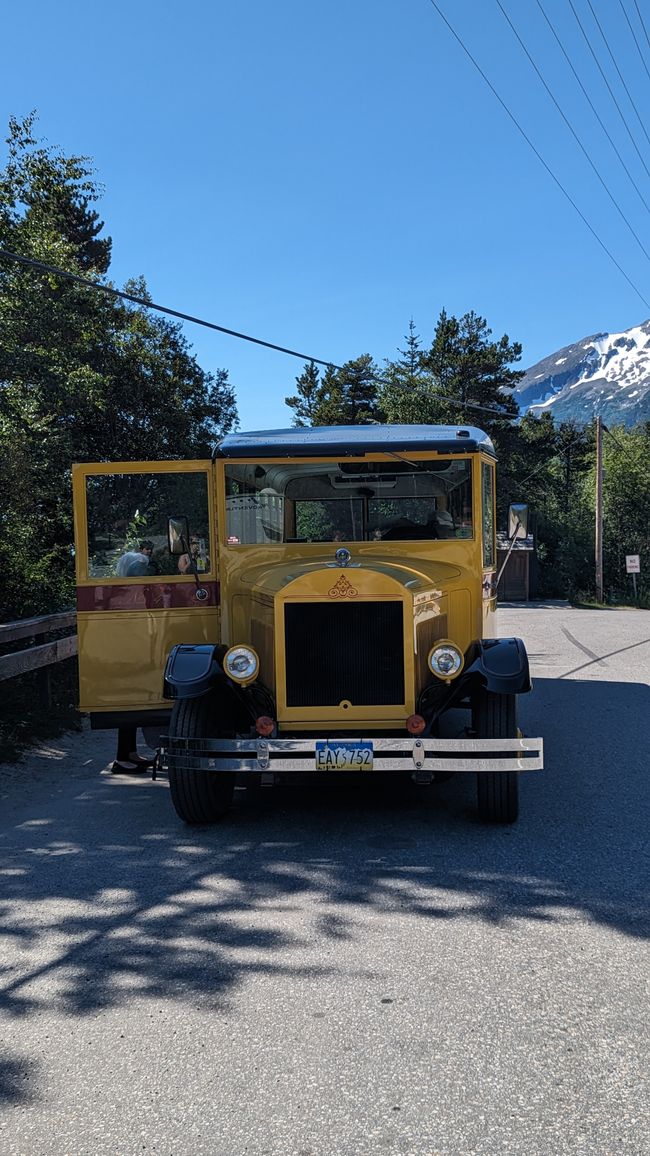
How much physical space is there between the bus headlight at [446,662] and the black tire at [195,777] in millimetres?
1358

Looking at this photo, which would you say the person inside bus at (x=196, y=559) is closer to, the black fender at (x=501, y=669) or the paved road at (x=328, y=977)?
the paved road at (x=328, y=977)

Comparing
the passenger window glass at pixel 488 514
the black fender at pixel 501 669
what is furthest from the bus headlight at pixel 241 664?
the passenger window glass at pixel 488 514

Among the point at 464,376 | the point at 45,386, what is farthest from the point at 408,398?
the point at 45,386

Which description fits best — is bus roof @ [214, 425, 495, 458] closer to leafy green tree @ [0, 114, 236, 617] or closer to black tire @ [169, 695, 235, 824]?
black tire @ [169, 695, 235, 824]

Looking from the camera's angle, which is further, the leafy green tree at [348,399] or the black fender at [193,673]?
the leafy green tree at [348,399]

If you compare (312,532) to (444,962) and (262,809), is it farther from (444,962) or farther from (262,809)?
(444,962)

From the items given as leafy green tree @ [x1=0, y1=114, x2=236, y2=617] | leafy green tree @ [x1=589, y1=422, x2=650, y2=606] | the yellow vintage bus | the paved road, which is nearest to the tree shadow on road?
the paved road

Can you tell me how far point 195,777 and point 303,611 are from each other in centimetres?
115

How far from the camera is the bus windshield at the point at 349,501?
6.60 m

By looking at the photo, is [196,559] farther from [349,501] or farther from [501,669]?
[501,669]

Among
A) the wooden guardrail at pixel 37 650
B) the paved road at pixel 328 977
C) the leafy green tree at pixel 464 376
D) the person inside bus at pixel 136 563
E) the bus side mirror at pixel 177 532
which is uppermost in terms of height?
the leafy green tree at pixel 464 376

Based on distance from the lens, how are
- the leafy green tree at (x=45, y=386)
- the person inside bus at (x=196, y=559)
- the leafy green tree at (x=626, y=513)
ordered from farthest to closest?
the leafy green tree at (x=626, y=513)
the leafy green tree at (x=45, y=386)
the person inside bus at (x=196, y=559)

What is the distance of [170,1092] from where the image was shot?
2.86m

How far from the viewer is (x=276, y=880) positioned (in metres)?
4.75
